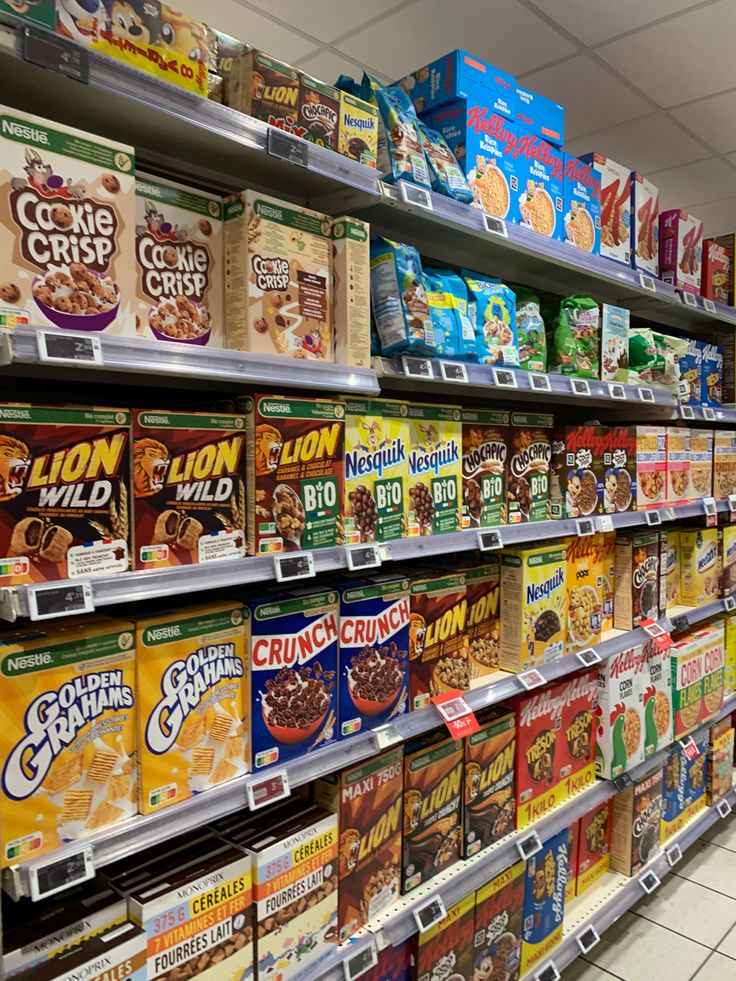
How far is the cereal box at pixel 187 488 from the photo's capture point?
1.30 metres

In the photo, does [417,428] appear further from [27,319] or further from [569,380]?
[27,319]

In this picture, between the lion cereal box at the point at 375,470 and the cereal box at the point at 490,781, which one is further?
the cereal box at the point at 490,781

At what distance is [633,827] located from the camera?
2738 mm

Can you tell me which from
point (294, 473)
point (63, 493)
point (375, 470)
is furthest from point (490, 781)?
point (63, 493)

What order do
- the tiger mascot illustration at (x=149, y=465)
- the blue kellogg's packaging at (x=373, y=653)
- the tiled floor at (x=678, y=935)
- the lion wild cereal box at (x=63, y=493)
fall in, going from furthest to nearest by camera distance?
1. the tiled floor at (x=678, y=935)
2. the blue kellogg's packaging at (x=373, y=653)
3. the tiger mascot illustration at (x=149, y=465)
4. the lion wild cereal box at (x=63, y=493)

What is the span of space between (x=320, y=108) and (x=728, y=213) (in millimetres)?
4527

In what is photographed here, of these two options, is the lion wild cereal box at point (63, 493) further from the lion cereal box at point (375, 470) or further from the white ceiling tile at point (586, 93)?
the white ceiling tile at point (586, 93)

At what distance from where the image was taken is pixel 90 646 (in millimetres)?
1235

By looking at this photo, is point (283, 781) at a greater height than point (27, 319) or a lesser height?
lesser

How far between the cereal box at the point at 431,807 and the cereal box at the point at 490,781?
0.04 m

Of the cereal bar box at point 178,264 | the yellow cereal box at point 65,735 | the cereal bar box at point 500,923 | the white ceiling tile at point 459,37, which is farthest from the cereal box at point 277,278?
the cereal bar box at point 500,923

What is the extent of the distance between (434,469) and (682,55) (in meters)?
2.22

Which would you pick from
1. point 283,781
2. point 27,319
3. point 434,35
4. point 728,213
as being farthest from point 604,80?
point 283,781

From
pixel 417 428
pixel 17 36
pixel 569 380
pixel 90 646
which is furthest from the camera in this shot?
pixel 569 380
